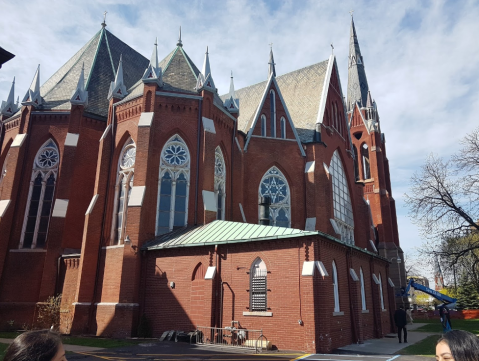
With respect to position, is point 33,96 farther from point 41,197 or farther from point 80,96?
point 41,197

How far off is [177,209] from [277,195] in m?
8.05

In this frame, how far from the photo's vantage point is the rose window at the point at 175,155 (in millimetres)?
20781

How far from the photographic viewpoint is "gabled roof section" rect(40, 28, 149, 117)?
80.8ft

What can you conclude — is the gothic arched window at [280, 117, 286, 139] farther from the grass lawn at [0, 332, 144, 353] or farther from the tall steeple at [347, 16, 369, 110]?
the tall steeple at [347, 16, 369, 110]

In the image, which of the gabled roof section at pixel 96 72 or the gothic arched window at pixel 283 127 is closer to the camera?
the gabled roof section at pixel 96 72

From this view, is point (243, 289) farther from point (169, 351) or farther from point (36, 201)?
point (36, 201)

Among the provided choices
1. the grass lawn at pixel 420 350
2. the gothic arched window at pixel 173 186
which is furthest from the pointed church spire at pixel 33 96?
the grass lawn at pixel 420 350

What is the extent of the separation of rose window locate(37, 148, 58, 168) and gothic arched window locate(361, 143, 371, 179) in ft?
113

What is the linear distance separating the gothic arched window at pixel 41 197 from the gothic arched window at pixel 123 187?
409 centimetres

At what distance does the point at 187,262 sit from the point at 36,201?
34.8 ft

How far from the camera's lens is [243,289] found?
15.2m

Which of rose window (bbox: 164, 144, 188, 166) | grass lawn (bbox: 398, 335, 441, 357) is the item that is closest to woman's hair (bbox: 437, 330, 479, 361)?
grass lawn (bbox: 398, 335, 441, 357)

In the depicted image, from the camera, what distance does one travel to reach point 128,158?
69.5 ft

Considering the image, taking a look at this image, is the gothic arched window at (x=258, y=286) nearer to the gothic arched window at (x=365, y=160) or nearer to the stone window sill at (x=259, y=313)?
the stone window sill at (x=259, y=313)
